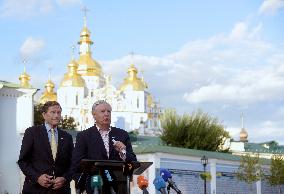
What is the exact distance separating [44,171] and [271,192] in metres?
25.5

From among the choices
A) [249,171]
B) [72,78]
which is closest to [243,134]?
[72,78]

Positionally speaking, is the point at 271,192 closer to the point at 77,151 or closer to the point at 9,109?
the point at 9,109

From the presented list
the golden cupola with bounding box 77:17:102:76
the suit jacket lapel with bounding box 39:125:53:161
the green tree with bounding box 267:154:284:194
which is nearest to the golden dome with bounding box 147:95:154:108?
the golden cupola with bounding box 77:17:102:76

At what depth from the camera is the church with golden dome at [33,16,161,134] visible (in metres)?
76.2

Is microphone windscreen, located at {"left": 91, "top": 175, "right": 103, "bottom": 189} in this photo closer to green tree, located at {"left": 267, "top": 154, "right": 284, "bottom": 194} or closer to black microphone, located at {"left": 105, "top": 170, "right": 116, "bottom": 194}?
black microphone, located at {"left": 105, "top": 170, "right": 116, "bottom": 194}

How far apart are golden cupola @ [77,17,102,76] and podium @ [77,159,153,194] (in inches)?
2916

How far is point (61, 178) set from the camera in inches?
236

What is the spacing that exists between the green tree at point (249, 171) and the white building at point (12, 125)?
10.1m

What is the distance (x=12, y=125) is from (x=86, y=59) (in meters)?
47.8

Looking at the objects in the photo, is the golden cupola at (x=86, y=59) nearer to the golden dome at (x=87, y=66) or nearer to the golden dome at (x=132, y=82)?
the golden dome at (x=87, y=66)

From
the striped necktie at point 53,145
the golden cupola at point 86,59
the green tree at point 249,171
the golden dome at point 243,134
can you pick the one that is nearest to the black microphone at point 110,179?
the striped necktie at point 53,145

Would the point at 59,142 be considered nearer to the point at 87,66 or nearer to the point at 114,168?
the point at 114,168

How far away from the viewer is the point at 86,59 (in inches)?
3137

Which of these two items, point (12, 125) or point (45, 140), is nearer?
point (45, 140)
